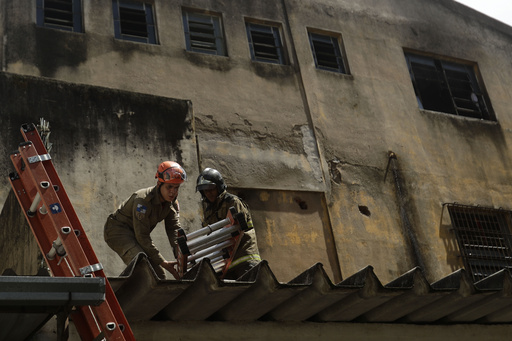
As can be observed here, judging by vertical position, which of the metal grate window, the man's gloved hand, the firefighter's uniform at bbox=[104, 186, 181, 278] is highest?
the metal grate window

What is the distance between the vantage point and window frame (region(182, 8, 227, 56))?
40.0 ft

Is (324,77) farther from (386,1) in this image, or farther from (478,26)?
(478,26)

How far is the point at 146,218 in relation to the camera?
6973mm

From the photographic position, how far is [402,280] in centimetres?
640

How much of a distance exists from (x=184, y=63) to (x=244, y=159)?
192 cm

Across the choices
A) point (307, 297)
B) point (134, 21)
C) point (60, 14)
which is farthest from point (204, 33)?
point (307, 297)

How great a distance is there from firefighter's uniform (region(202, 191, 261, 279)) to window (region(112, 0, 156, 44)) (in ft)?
17.0

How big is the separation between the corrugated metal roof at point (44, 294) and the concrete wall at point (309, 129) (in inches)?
163

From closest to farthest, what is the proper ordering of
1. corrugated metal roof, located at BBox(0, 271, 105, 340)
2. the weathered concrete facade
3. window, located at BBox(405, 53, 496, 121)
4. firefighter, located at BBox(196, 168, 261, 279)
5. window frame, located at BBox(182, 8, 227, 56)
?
corrugated metal roof, located at BBox(0, 271, 105, 340)
firefighter, located at BBox(196, 168, 261, 279)
the weathered concrete facade
window frame, located at BBox(182, 8, 227, 56)
window, located at BBox(405, 53, 496, 121)

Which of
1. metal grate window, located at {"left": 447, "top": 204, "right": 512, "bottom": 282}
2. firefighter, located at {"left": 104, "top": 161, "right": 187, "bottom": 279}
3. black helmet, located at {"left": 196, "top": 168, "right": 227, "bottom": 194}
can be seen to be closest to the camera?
firefighter, located at {"left": 104, "top": 161, "right": 187, "bottom": 279}

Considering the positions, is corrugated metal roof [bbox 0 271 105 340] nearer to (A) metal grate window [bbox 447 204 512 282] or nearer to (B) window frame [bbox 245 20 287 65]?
(B) window frame [bbox 245 20 287 65]

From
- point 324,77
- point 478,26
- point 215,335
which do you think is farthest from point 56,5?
point 478,26

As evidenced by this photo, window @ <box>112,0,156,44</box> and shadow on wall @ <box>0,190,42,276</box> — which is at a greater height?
window @ <box>112,0,156,44</box>

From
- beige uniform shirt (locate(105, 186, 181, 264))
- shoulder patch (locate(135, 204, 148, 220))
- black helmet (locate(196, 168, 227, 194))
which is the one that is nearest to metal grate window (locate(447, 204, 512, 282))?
black helmet (locate(196, 168, 227, 194))
